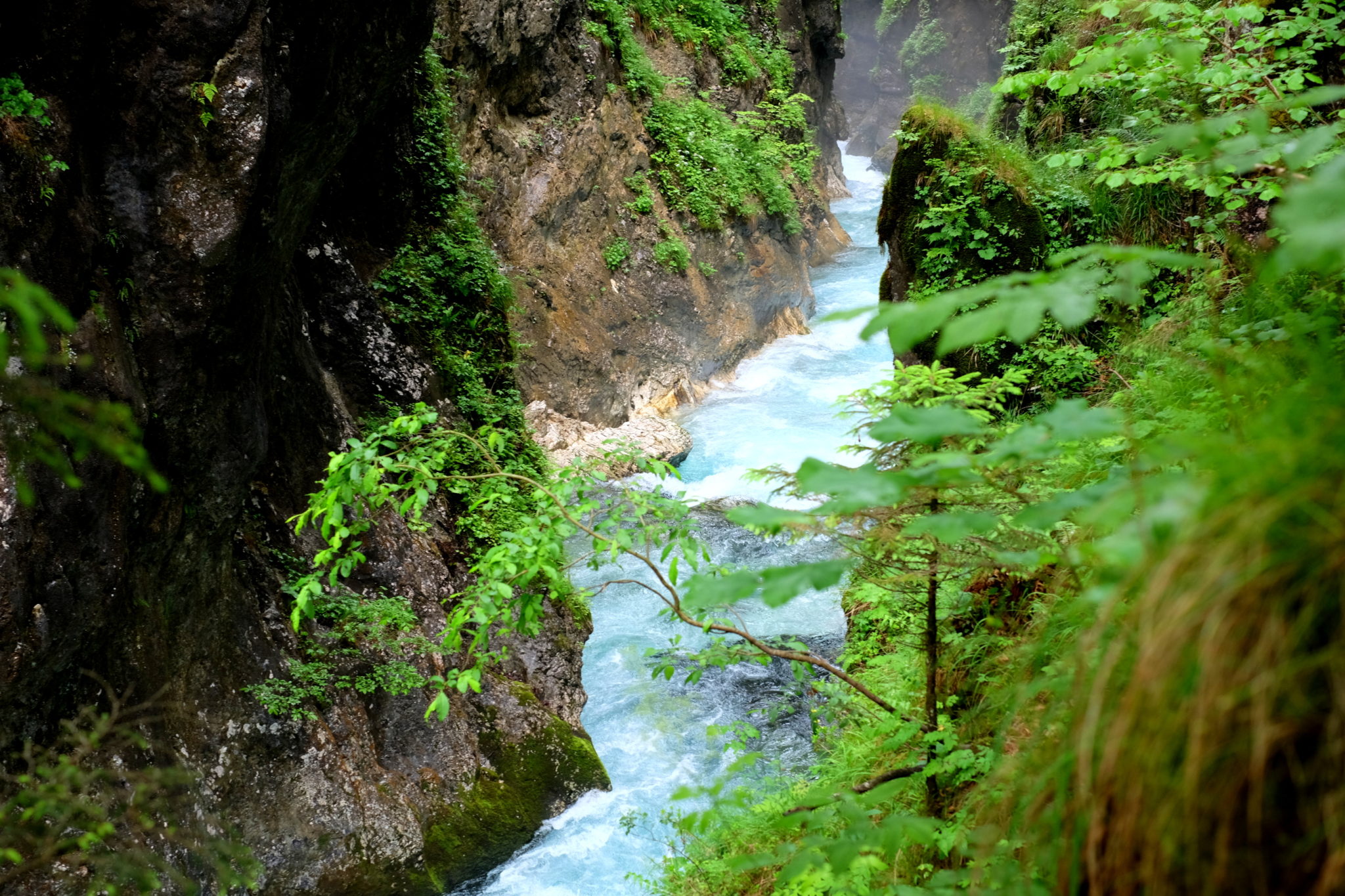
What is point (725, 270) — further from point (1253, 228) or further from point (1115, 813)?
point (1115, 813)

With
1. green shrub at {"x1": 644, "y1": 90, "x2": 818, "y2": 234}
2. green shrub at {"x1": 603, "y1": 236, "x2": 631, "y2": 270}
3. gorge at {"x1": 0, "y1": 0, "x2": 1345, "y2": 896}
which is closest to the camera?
gorge at {"x1": 0, "y1": 0, "x2": 1345, "y2": 896}

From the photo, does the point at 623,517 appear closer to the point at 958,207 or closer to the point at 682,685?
the point at 682,685

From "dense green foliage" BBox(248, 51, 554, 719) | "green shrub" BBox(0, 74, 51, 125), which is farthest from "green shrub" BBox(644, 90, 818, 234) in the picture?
"green shrub" BBox(0, 74, 51, 125)

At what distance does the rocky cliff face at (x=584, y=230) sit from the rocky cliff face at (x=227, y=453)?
5196 millimetres

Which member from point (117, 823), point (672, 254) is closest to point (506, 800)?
point (117, 823)

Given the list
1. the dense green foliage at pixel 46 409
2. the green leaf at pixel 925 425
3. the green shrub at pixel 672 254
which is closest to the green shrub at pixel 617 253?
the green shrub at pixel 672 254

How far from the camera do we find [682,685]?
24.5 feet

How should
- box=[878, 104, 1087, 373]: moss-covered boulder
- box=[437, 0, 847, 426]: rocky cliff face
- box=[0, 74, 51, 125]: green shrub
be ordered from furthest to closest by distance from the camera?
box=[437, 0, 847, 426]: rocky cliff face → box=[878, 104, 1087, 373]: moss-covered boulder → box=[0, 74, 51, 125]: green shrub

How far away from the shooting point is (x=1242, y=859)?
36.5 inches

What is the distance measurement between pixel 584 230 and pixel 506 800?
9754mm

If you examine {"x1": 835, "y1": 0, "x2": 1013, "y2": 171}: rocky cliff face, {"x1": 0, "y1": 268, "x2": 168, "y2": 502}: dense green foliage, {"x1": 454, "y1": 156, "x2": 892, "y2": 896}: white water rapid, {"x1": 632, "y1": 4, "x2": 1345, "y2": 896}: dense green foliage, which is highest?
{"x1": 835, "y1": 0, "x2": 1013, "y2": 171}: rocky cliff face

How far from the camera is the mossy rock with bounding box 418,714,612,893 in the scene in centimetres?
532

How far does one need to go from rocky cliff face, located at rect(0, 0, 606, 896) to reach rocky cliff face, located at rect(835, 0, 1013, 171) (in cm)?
3763

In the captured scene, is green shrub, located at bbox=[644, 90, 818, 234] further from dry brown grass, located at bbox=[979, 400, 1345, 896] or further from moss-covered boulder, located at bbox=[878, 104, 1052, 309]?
dry brown grass, located at bbox=[979, 400, 1345, 896]
